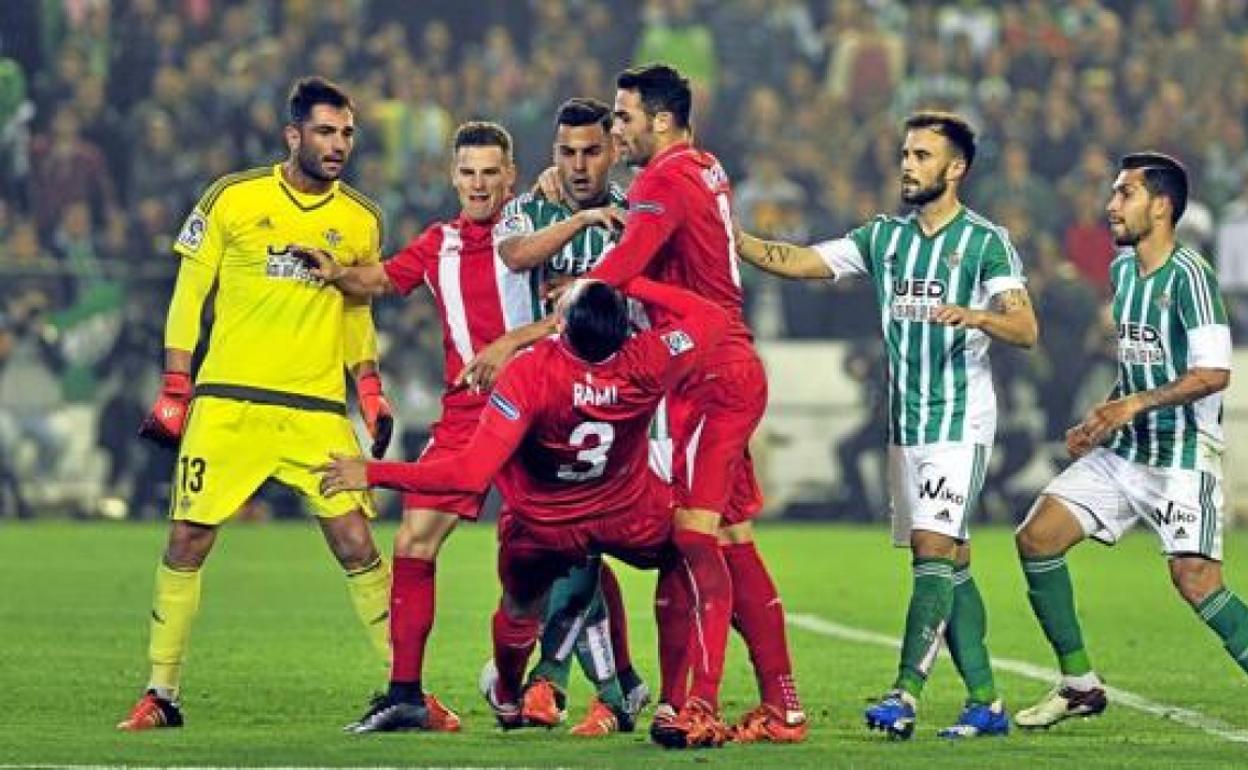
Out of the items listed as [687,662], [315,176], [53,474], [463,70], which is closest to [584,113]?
[315,176]

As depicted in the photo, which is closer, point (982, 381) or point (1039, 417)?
point (982, 381)

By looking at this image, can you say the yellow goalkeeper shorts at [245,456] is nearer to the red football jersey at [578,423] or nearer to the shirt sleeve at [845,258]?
the red football jersey at [578,423]

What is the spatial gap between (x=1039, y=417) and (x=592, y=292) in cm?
1487

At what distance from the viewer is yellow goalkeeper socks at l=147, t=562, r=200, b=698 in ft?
35.1

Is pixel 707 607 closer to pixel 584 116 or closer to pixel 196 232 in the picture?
pixel 584 116

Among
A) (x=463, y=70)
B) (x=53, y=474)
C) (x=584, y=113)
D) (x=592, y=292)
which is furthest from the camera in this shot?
(x=463, y=70)

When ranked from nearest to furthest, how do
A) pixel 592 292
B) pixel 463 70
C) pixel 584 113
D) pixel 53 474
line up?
1. pixel 592 292
2. pixel 584 113
3. pixel 53 474
4. pixel 463 70

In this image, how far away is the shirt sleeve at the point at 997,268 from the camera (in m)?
10.8

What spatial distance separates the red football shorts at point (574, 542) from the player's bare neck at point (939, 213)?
1.41 m

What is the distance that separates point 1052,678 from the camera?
13.2m

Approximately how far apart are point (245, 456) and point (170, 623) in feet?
→ 2.23

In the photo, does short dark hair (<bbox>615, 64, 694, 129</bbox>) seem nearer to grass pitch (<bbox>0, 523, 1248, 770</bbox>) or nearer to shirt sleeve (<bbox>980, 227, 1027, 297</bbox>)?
shirt sleeve (<bbox>980, 227, 1027, 297</bbox>)

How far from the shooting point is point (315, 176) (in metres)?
11.1

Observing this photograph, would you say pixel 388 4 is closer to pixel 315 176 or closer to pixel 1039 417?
pixel 1039 417
